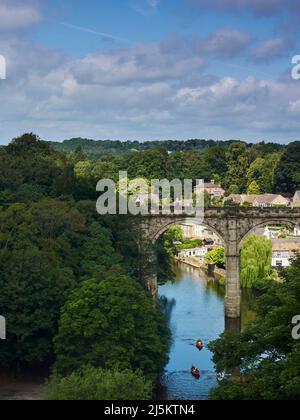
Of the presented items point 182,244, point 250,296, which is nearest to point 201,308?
point 250,296

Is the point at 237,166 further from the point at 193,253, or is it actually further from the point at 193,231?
the point at 193,253

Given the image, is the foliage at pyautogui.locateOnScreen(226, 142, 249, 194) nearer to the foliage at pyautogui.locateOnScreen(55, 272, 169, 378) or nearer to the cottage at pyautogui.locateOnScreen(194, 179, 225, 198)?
the cottage at pyautogui.locateOnScreen(194, 179, 225, 198)

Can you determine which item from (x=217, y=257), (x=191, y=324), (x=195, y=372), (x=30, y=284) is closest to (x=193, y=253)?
(x=217, y=257)

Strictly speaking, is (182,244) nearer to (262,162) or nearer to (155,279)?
(262,162)

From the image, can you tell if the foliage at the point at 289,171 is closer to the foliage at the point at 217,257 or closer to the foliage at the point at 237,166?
the foliage at the point at 237,166

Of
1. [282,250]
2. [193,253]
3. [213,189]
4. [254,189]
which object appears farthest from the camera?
[254,189]

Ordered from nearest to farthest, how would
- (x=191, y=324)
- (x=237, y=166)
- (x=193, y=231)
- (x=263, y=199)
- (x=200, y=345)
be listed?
(x=200, y=345), (x=191, y=324), (x=263, y=199), (x=193, y=231), (x=237, y=166)
